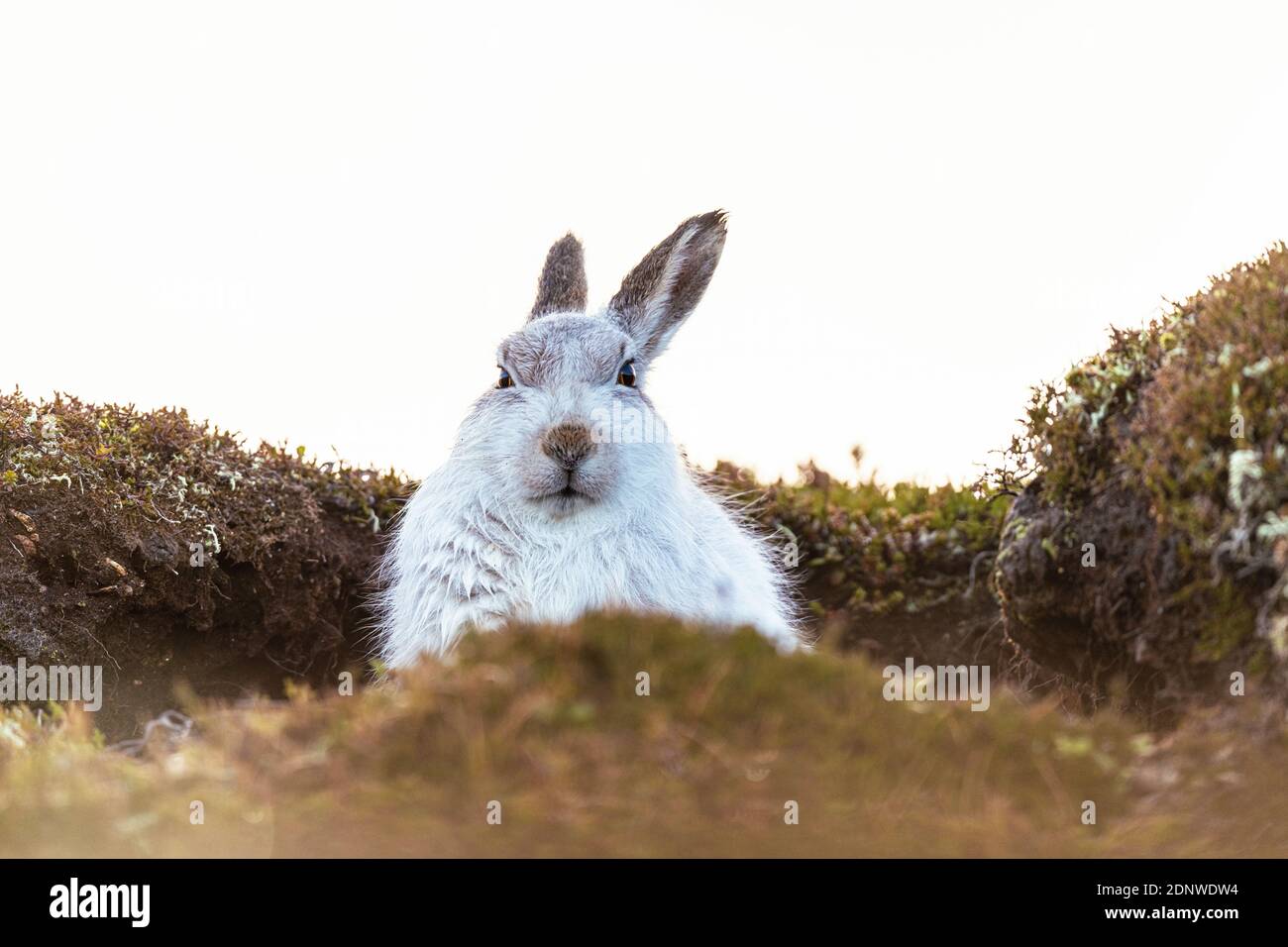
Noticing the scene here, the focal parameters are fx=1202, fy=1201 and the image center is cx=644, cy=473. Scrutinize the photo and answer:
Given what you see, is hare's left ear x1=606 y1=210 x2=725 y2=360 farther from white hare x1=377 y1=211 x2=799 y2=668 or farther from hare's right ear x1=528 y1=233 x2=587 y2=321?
hare's right ear x1=528 y1=233 x2=587 y2=321

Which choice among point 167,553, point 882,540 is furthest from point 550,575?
point 882,540

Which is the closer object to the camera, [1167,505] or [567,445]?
[1167,505]

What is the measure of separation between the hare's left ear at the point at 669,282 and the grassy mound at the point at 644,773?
4149mm

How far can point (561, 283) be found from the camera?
32.1ft

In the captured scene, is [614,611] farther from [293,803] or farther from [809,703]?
[293,803]

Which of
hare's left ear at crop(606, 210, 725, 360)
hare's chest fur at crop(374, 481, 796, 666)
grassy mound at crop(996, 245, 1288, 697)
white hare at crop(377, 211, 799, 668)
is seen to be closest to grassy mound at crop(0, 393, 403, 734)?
white hare at crop(377, 211, 799, 668)

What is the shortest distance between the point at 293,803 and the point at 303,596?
20.3ft

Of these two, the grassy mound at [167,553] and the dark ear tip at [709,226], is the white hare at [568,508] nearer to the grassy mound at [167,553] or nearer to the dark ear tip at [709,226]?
the dark ear tip at [709,226]

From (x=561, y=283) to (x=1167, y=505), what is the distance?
202 inches

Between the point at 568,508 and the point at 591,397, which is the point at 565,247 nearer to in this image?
the point at 591,397

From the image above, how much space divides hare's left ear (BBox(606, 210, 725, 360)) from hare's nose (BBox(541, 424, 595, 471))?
1.56 metres

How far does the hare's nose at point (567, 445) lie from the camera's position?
25.5 ft

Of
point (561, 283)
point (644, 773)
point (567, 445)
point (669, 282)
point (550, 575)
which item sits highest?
point (561, 283)

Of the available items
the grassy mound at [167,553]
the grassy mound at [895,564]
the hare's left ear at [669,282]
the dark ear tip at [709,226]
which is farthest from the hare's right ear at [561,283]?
the grassy mound at [167,553]
